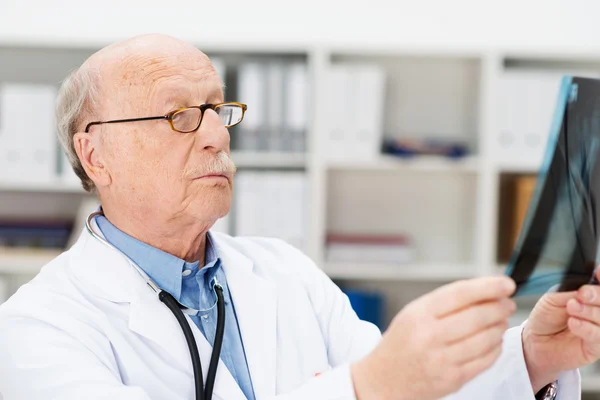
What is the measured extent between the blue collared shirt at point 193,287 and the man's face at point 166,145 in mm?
76

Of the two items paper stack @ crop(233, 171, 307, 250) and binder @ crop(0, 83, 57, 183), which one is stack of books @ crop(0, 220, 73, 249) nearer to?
binder @ crop(0, 83, 57, 183)

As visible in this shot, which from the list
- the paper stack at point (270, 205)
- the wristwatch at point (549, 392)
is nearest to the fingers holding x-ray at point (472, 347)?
the wristwatch at point (549, 392)

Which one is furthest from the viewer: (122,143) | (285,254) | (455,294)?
(285,254)

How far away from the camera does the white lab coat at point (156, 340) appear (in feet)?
3.46

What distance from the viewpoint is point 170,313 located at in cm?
124

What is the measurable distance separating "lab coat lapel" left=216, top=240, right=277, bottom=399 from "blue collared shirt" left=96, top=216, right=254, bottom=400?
0.6 inches

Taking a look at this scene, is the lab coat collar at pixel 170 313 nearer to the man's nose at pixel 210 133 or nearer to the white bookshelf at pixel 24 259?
the man's nose at pixel 210 133

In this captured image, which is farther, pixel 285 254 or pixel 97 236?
pixel 285 254

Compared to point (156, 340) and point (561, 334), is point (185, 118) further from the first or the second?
point (561, 334)

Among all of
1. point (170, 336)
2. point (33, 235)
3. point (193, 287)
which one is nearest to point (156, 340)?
point (170, 336)

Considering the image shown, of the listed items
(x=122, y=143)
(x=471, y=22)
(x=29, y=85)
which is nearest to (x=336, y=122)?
(x=471, y=22)

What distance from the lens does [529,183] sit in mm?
2812

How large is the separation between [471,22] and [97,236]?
2.38 metres

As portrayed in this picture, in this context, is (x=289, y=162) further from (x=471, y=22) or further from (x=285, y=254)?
(x=285, y=254)
